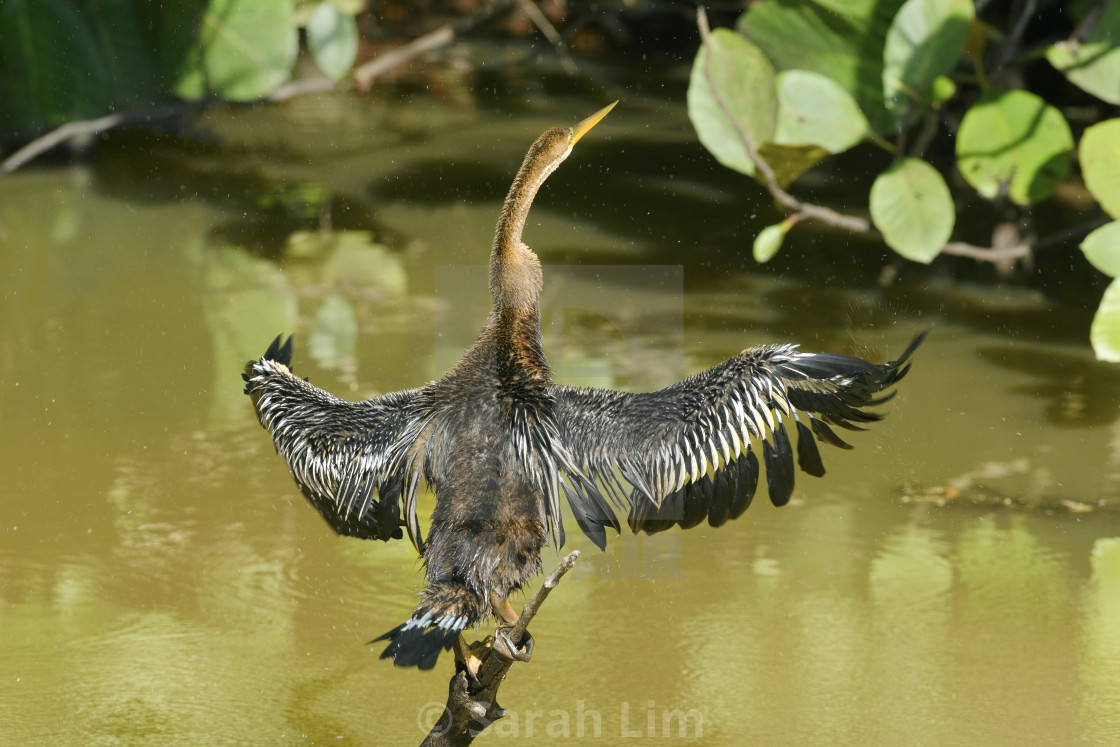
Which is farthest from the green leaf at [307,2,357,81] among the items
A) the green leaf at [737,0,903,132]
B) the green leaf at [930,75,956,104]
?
the green leaf at [930,75,956,104]

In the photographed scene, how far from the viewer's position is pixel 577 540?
365cm

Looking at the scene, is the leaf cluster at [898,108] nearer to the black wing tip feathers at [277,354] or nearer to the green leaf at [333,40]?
the green leaf at [333,40]

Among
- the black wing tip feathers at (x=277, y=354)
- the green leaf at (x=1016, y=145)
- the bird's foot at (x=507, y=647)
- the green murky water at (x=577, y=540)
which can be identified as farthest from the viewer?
the green leaf at (x=1016, y=145)

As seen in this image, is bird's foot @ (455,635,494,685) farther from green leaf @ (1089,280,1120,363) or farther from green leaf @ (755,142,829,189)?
green leaf @ (1089,280,1120,363)

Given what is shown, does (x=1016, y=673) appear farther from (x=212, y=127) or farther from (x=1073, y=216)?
(x=212, y=127)

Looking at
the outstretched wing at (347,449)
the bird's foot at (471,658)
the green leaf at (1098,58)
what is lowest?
the bird's foot at (471,658)

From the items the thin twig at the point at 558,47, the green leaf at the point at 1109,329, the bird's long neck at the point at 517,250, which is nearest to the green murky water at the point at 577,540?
the green leaf at the point at 1109,329

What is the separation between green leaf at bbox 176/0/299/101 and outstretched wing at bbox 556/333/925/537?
148 inches

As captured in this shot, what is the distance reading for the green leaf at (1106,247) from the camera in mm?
4227

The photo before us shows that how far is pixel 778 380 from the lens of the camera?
2418 mm

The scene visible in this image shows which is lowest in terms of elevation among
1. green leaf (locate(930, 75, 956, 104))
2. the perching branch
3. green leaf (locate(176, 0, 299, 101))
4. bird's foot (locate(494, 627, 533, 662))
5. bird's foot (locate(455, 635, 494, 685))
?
the perching branch

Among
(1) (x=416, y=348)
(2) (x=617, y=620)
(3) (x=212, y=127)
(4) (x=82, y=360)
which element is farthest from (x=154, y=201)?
(2) (x=617, y=620)

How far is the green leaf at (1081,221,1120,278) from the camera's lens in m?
4.23

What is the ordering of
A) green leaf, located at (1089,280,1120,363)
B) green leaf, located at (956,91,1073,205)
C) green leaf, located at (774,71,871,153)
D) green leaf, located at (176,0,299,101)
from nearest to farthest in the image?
green leaf, located at (1089,280,1120,363)
green leaf, located at (774,71,871,153)
green leaf, located at (956,91,1073,205)
green leaf, located at (176,0,299,101)
